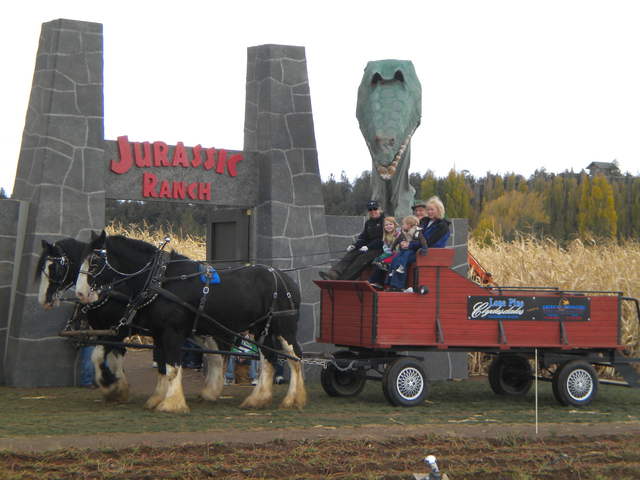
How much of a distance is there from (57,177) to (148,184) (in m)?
1.32

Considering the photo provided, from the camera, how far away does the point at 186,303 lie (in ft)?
37.4

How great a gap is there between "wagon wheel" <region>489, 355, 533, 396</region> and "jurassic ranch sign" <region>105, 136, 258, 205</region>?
15.3 feet

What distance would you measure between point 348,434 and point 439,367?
6502 mm

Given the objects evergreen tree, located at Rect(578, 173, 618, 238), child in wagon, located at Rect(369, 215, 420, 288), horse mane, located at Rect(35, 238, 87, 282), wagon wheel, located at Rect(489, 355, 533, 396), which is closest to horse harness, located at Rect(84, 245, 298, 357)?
horse mane, located at Rect(35, 238, 87, 282)

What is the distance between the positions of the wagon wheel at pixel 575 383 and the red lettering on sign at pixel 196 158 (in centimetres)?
613

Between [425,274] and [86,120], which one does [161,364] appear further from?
[86,120]

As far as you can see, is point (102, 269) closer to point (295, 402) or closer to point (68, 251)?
point (68, 251)

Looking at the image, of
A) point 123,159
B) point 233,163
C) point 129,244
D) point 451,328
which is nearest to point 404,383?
point 451,328

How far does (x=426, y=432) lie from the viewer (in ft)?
32.5

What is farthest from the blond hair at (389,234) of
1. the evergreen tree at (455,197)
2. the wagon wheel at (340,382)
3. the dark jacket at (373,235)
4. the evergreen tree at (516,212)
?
the evergreen tree at (455,197)

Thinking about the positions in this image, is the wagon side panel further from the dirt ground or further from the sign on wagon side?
the dirt ground

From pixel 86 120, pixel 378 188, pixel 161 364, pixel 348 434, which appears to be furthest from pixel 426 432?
pixel 86 120

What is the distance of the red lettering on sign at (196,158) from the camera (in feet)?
48.1

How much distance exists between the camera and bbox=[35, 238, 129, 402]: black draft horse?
433 inches
